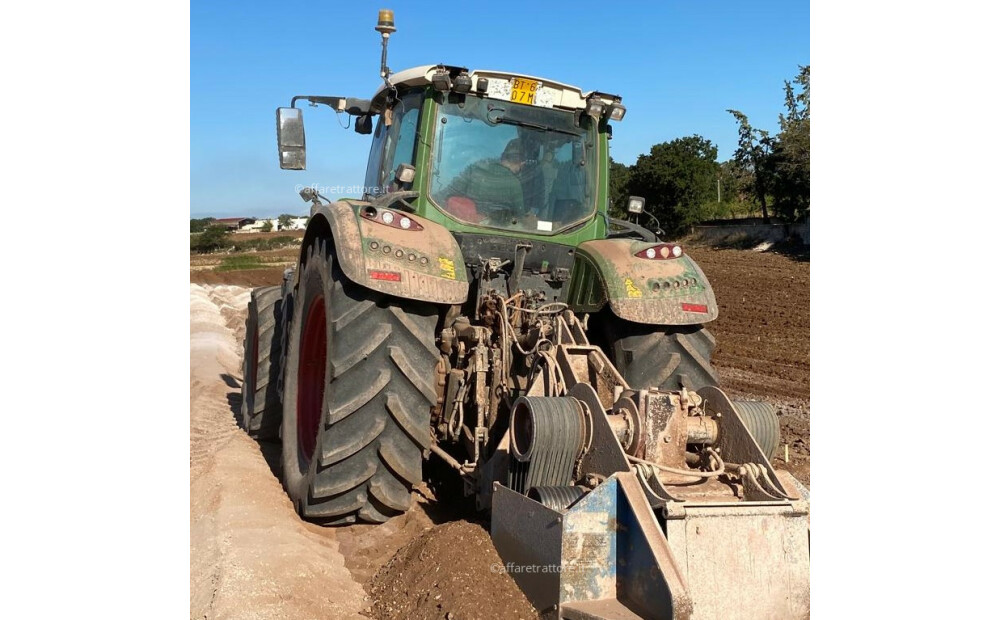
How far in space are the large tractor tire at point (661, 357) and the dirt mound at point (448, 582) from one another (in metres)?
1.29

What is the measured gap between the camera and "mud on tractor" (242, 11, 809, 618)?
275 centimetres

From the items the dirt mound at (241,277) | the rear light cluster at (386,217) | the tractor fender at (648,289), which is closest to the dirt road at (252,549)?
the rear light cluster at (386,217)

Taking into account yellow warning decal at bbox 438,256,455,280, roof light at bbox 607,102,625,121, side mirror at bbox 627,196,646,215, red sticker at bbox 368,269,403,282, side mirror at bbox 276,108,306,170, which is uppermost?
roof light at bbox 607,102,625,121

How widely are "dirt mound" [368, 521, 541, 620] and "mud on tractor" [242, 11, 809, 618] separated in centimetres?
8

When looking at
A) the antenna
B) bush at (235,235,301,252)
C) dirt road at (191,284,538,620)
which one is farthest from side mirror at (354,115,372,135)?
bush at (235,235,301,252)

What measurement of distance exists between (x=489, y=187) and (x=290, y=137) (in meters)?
1.34

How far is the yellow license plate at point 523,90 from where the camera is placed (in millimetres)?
4734

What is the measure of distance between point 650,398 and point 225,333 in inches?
406

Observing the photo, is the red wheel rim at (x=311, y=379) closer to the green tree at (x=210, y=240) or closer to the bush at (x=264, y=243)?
the bush at (x=264, y=243)

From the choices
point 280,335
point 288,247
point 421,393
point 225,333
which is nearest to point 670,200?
point 288,247

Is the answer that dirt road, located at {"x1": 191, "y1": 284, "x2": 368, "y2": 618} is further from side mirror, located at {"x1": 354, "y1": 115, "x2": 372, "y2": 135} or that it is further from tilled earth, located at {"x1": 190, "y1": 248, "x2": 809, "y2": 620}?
side mirror, located at {"x1": 354, "y1": 115, "x2": 372, "y2": 135}

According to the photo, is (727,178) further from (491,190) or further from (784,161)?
(491,190)

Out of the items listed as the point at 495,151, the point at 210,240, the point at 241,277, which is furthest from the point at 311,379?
the point at 210,240

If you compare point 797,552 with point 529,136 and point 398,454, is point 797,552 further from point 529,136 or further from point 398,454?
point 529,136
